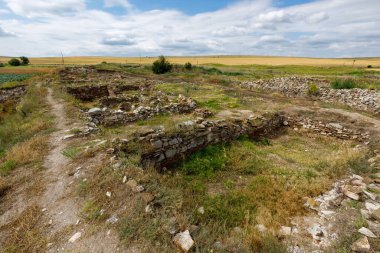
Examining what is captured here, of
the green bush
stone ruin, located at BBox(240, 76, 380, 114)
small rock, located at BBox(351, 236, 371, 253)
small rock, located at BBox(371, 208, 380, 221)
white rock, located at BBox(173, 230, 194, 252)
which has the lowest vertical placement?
Result: small rock, located at BBox(371, 208, 380, 221)

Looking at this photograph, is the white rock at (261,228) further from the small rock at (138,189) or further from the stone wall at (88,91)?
the stone wall at (88,91)

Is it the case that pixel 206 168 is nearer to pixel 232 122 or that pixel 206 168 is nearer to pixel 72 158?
pixel 232 122

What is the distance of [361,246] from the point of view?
327cm

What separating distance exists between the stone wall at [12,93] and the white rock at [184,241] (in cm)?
2137

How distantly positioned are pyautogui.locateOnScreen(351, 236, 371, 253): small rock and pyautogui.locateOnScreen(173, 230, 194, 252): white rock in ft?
8.30

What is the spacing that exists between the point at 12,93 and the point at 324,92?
1026 inches

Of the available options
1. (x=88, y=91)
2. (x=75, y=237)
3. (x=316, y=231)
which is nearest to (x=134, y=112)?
(x=75, y=237)

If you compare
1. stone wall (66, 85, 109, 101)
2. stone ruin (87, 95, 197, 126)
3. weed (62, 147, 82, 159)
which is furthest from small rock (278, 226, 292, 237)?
stone wall (66, 85, 109, 101)

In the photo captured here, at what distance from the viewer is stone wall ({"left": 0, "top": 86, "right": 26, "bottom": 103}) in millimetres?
18523

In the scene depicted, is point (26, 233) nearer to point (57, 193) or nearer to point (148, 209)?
point (57, 193)

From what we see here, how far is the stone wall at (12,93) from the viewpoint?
18.5 m

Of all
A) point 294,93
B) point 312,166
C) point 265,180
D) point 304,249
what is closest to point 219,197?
point 265,180

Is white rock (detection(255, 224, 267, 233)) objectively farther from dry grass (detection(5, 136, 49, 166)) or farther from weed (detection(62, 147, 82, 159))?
dry grass (detection(5, 136, 49, 166))

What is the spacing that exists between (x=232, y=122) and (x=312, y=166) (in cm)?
337
